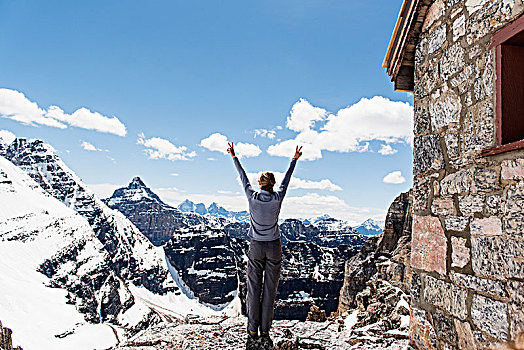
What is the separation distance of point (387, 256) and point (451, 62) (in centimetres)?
3930

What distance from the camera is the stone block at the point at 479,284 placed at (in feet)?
9.49

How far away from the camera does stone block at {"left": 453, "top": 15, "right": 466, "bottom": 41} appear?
360cm

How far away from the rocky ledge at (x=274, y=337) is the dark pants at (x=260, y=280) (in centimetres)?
100

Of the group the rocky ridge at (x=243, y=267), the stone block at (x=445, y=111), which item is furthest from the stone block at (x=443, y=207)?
the rocky ridge at (x=243, y=267)

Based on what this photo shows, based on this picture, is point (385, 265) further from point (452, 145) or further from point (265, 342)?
point (452, 145)

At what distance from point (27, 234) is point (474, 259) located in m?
118

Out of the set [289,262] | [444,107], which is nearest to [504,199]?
[444,107]

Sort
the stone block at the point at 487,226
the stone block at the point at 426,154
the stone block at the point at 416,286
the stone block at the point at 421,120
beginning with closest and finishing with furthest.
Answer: the stone block at the point at 487,226, the stone block at the point at 426,154, the stone block at the point at 416,286, the stone block at the point at 421,120

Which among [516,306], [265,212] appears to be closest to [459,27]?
[516,306]

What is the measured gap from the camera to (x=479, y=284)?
3.09m

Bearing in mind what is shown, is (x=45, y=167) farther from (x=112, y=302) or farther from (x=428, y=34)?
(x=428, y=34)

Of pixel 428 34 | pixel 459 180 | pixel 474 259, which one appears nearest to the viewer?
pixel 474 259

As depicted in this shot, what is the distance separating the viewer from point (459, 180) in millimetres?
3463

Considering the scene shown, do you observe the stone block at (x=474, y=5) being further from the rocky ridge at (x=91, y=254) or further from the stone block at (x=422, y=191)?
the rocky ridge at (x=91, y=254)
